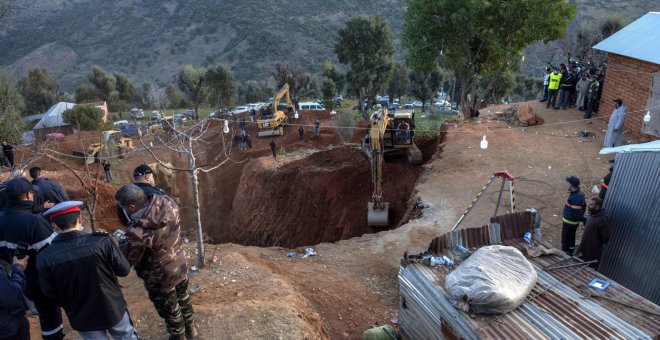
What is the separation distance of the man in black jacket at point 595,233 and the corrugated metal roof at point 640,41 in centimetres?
833

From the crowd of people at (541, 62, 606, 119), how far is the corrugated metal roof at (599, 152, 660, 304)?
10210 millimetres

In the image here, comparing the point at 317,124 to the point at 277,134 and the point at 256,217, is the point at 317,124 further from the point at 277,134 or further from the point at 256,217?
the point at 256,217

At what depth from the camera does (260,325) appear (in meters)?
5.52

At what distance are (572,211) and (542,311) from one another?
12.2ft

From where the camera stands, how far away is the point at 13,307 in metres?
3.79

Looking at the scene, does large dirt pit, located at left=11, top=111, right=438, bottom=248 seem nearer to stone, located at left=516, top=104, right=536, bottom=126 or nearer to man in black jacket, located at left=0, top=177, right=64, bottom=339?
stone, located at left=516, top=104, right=536, bottom=126

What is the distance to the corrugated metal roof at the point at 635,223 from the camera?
6.39 meters

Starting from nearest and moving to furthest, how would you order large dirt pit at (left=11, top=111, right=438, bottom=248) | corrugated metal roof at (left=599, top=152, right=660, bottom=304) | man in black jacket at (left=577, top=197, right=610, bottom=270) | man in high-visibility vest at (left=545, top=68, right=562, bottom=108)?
corrugated metal roof at (left=599, top=152, right=660, bottom=304)
man in black jacket at (left=577, top=197, right=610, bottom=270)
large dirt pit at (left=11, top=111, right=438, bottom=248)
man in high-visibility vest at (left=545, top=68, right=562, bottom=108)

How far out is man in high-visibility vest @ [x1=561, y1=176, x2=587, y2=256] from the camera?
771 cm

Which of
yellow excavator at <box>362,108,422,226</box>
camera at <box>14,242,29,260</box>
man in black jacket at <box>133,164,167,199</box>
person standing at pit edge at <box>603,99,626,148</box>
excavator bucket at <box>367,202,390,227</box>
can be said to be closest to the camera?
camera at <box>14,242,29,260</box>

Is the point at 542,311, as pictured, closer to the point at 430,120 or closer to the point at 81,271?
the point at 81,271

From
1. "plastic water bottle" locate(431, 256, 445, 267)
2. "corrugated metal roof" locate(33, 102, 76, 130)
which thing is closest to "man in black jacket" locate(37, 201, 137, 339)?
"plastic water bottle" locate(431, 256, 445, 267)

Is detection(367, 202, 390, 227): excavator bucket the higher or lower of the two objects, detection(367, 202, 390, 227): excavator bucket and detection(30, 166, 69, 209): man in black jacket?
the lower

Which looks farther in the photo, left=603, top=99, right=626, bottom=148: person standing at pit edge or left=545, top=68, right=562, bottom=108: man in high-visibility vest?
left=545, top=68, right=562, bottom=108: man in high-visibility vest
